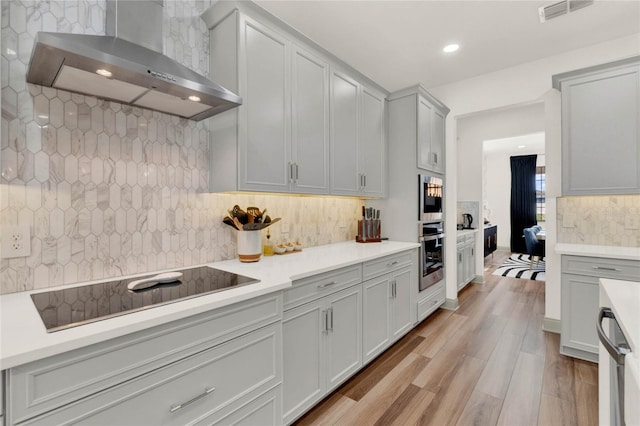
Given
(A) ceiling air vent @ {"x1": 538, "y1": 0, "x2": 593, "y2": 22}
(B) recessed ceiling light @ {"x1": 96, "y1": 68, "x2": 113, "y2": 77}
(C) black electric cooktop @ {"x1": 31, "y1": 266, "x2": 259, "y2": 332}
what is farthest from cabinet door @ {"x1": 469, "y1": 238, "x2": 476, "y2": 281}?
(B) recessed ceiling light @ {"x1": 96, "y1": 68, "x2": 113, "y2": 77}

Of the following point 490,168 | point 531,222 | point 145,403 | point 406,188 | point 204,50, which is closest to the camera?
point 145,403

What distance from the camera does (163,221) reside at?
5.72 feet

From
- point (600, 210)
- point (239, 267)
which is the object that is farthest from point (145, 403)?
point (600, 210)

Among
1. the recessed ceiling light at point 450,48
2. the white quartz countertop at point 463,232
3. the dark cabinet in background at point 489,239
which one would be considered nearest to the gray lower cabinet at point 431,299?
the white quartz countertop at point 463,232

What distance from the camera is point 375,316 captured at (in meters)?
2.35

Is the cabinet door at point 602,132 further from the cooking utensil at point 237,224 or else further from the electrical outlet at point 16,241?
the electrical outlet at point 16,241

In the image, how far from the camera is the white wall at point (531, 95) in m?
2.78

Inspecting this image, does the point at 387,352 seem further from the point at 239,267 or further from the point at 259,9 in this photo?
the point at 259,9

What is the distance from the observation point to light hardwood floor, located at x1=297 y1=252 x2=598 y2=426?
1.81 metres

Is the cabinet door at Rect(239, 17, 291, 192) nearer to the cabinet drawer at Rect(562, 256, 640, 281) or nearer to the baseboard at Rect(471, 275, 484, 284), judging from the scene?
the cabinet drawer at Rect(562, 256, 640, 281)

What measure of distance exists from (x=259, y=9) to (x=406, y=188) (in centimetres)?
210

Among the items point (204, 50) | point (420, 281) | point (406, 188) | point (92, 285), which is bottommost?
point (420, 281)

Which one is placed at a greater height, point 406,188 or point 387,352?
point 406,188

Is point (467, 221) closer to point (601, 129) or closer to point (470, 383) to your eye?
point (601, 129)
